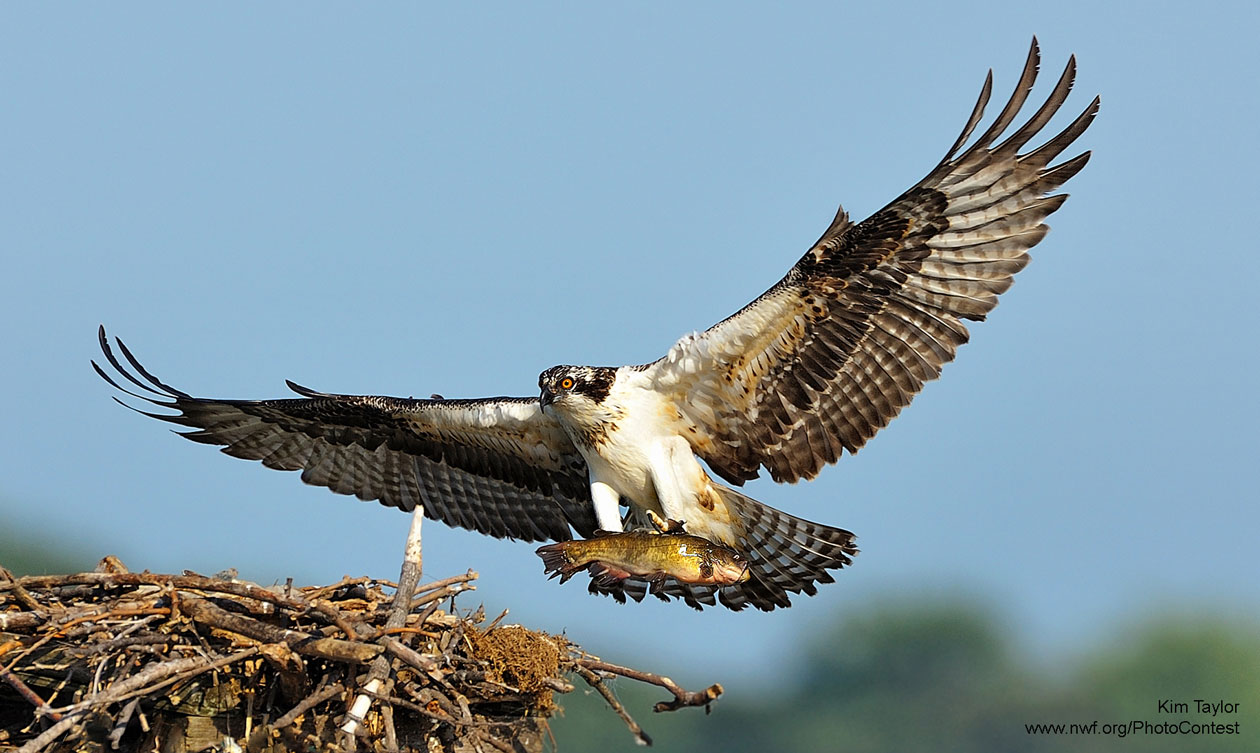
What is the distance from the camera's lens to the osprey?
7.21m

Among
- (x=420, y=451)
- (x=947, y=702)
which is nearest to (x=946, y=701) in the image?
(x=947, y=702)

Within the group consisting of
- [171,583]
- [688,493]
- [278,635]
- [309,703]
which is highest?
[688,493]

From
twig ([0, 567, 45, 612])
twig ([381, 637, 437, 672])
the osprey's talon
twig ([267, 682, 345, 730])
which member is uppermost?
the osprey's talon

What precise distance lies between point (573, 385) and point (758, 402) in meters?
1.04

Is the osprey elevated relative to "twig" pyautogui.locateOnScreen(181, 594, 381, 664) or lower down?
elevated

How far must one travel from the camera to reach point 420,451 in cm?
885

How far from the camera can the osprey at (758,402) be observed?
7207 millimetres

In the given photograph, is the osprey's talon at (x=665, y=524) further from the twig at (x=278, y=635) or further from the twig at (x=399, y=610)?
the twig at (x=278, y=635)

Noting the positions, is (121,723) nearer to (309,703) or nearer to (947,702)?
(309,703)

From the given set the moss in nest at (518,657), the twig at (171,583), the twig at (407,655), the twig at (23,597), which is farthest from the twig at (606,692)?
the twig at (23,597)

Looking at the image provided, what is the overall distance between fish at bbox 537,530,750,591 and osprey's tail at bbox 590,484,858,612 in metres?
0.59

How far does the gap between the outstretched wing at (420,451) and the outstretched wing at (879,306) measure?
120 cm

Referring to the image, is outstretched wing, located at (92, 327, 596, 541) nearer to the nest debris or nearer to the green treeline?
the nest debris

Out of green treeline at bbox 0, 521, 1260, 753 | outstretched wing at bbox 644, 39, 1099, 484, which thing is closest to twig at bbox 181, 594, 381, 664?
outstretched wing at bbox 644, 39, 1099, 484
